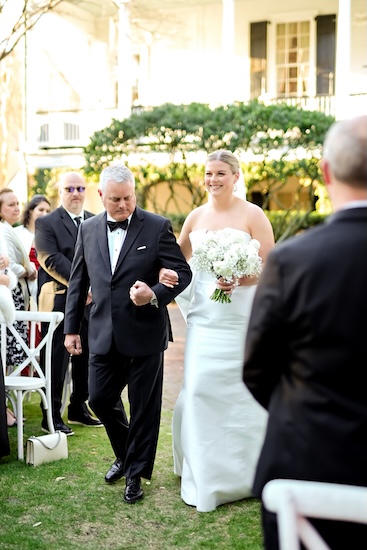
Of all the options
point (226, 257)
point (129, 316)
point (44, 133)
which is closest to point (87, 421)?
point (129, 316)

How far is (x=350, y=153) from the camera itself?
2189 mm

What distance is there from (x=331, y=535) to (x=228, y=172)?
3842mm

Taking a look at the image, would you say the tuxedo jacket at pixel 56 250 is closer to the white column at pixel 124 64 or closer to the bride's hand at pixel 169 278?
the bride's hand at pixel 169 278

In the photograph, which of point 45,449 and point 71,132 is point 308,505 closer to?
point 45,449

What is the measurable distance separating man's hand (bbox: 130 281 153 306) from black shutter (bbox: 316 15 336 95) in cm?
2149

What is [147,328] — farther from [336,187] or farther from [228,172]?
[336,187]

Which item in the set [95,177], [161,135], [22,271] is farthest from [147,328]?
[95,177]

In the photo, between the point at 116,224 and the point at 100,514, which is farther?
the point at 116,224

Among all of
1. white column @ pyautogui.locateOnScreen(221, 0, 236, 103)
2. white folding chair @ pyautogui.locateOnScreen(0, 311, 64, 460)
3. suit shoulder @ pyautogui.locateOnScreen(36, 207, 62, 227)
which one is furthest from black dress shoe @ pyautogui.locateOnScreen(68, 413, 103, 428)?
white column @ pyautogui.locateOnScreen(221, 0, 236, 103)

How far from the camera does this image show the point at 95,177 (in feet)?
72.4

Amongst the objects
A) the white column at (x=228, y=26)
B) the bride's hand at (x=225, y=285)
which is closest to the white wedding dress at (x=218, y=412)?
the bride's hand at (x=225, y=285)

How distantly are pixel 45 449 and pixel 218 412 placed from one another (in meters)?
1.57

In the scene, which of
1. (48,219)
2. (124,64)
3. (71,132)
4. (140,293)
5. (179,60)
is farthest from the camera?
(71,132)

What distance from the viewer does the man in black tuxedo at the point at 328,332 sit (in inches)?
84.4
